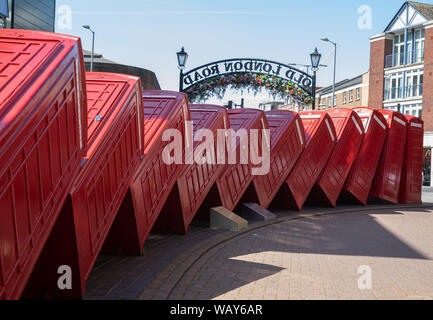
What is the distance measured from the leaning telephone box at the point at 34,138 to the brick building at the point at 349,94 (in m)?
40.1

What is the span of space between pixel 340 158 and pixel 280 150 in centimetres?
289

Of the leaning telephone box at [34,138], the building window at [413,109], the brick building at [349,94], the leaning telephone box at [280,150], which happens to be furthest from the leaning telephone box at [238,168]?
the brick building at [349,94]

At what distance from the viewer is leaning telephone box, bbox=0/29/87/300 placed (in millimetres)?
3514

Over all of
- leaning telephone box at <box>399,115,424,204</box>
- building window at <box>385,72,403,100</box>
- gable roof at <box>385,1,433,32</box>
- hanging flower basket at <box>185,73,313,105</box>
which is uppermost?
gable roof at <box>385,1,433,32</box>

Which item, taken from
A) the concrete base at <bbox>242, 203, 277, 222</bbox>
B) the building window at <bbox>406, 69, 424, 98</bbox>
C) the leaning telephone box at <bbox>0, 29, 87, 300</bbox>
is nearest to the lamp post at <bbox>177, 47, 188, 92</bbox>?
the concrete base at <bbox>242, 203, 277, 222</bbox>

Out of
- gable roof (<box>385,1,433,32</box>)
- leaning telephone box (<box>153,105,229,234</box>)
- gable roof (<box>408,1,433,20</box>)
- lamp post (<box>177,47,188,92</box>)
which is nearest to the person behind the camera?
leaning telephone box (<box>153,105,229,234</box>)

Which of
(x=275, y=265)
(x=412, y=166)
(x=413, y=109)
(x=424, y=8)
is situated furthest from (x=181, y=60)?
(x=424, y=8)

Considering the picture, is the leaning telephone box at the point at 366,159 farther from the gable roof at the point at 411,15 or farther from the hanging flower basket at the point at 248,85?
the gable roof at the point at 411,15

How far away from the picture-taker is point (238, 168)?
37.9 ft

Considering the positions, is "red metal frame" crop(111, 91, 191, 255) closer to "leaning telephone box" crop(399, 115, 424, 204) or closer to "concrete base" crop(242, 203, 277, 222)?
"concrete base" crop(242, 203, 277, 222)

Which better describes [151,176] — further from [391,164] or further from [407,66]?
[407,66]

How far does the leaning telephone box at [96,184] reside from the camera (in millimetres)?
4906

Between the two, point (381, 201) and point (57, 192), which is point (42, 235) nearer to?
point (57, 192)

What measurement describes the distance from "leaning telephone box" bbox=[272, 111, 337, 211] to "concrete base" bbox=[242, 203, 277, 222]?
160cm
